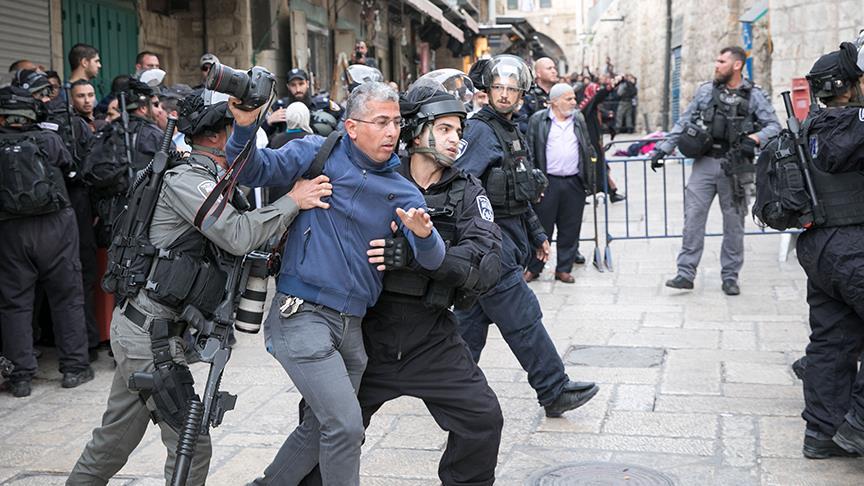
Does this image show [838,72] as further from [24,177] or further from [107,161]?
[24,177]

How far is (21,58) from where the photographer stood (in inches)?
350

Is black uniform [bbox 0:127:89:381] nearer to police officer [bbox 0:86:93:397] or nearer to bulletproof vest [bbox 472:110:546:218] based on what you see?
police officer [bbox 0:86:93:397]

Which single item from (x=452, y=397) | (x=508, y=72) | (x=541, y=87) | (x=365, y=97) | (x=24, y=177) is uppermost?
(x=541, y=87)

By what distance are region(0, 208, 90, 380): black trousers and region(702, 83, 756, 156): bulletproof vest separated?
5.08 metres

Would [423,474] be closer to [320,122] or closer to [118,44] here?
[320,122]

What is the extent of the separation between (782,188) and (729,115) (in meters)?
3.87

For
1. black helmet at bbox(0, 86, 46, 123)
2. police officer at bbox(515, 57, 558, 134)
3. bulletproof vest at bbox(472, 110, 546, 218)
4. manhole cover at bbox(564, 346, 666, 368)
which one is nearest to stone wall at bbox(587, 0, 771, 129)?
police officer at bbox(515, 57, 558, 134)

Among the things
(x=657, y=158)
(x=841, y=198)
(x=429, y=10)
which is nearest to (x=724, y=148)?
(x=657, y=158)

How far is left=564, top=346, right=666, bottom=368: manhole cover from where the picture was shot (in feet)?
22.2

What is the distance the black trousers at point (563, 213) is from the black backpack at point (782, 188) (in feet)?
14.4

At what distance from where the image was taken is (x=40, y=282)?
21.6 feet

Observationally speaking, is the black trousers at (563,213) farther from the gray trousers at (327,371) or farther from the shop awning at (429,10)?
the shop awning at (429,10)

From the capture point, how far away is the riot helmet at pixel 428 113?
396cm

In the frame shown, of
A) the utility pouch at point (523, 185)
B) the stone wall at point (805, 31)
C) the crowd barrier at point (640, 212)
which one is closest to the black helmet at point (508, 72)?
the utility pouch at point (523, 185)
